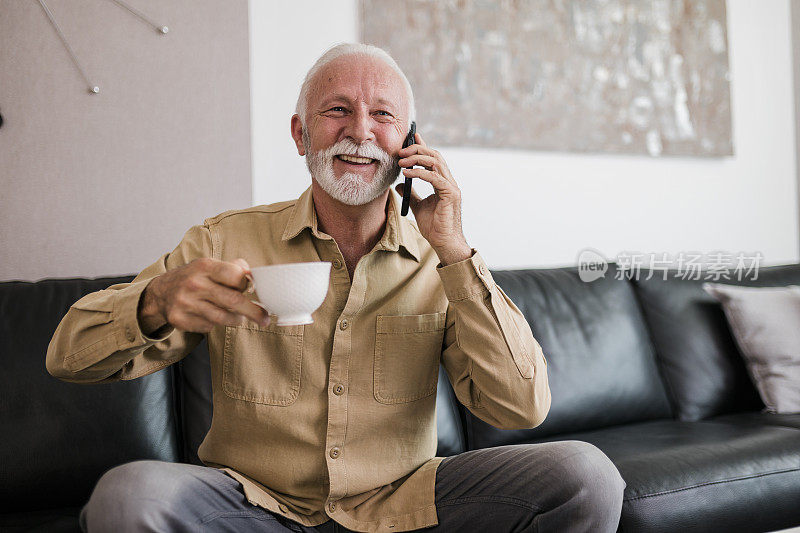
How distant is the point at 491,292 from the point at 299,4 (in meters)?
1.52

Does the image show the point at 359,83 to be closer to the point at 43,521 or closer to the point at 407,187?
the point at 407,187

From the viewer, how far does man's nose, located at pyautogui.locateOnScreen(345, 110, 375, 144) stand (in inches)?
54.7

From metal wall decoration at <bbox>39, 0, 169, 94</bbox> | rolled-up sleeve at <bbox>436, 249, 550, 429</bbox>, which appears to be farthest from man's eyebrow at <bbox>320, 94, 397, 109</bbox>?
metal wall decoration at <bbox>39, 0, 169, 94</bbox>

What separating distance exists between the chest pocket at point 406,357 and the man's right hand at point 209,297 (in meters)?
0.40

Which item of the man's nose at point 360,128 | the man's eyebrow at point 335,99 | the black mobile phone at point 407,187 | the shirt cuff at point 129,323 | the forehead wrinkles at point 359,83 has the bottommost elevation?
the shirt cuff at point 129,323

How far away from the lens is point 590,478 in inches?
45.6

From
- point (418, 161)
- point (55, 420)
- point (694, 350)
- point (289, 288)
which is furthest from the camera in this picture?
point (694, 350)

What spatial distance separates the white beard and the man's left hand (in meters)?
0.05

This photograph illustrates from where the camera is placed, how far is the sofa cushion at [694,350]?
2.23 meters

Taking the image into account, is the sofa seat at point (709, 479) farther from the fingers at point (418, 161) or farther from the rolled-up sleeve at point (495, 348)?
the fingers at point (418, 161)

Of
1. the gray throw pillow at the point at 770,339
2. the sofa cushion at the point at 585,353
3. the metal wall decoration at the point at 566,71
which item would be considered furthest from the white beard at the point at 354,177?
the gray throw pillow at the point at 770,339

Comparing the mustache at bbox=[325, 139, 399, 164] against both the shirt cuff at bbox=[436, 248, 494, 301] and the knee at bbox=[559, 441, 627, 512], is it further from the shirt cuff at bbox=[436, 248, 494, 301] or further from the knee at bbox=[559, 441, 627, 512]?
the knee at bbox=[559, 441, 627, 512]

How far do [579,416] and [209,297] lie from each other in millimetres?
1392

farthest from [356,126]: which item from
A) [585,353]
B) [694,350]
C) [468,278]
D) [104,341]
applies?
[694,350]
